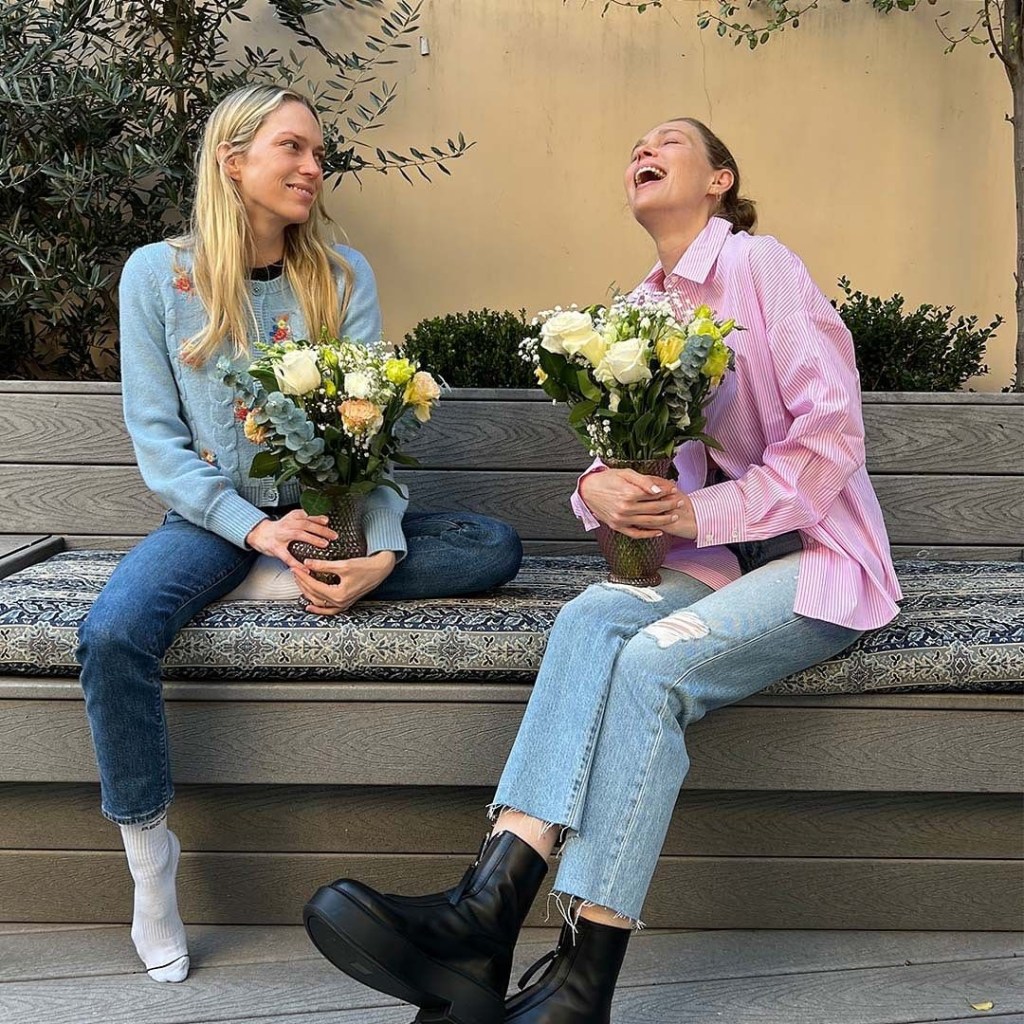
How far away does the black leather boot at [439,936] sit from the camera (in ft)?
5.61

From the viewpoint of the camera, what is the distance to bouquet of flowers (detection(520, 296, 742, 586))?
1.99 meters

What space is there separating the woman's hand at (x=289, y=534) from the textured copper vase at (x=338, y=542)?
0.04 ft

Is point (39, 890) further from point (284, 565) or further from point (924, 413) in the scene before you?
point (924, 413)

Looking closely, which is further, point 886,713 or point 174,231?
point 174,231

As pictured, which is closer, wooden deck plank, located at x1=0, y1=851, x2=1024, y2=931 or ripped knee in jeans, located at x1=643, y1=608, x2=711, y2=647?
ripped knee in jeans, located at x1=643, y1=608, x2=711, y2=647

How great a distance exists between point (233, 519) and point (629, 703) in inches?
36.6

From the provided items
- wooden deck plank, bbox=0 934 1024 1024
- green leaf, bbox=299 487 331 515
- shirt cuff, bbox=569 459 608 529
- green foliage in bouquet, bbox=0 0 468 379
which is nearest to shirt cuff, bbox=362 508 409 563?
green leaf, bbox=299 487 331 515

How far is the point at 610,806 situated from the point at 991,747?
0.85 m

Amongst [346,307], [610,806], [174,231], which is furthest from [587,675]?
[174,231]

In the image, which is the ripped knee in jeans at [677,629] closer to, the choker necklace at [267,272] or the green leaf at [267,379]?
the green leaf at [267,379]

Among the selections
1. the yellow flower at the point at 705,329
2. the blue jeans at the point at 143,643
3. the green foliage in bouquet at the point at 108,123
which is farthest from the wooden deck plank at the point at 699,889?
the green foliage in bouquet at the point at 108,123

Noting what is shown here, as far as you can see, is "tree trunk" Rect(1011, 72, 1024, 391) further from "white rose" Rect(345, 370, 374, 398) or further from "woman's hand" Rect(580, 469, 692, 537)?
"white rose" Rect(345, 370, 374, 398)

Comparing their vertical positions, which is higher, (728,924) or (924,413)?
(924,413)

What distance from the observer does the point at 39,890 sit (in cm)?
233
